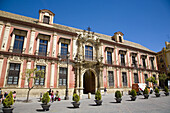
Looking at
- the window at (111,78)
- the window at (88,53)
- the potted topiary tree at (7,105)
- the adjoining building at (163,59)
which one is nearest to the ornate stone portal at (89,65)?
the window at (88,53)

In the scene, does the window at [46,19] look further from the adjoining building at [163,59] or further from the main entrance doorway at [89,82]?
the adjoining building at [163,59]

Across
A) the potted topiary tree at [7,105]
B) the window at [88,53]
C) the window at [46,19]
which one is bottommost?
the potted topiary tree at [7,105]

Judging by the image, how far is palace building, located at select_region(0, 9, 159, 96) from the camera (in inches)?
651

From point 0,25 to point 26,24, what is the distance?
355 centimetres

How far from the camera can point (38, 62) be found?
59.4 ft

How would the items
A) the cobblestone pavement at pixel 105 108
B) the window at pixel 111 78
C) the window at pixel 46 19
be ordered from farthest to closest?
the window at pixel 111 78 → the window at pixel 46 19 → the cobblestone pavement at pixel 105 108

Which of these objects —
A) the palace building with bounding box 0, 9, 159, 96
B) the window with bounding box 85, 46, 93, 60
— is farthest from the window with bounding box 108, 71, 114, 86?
the window with bounding box 85, 46, 93, 60

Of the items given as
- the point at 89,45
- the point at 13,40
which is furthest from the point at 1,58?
the point at 89,45

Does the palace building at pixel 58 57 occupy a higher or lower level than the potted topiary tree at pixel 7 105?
higher

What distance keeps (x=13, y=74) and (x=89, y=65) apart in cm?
1272

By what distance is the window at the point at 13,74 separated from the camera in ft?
52.3

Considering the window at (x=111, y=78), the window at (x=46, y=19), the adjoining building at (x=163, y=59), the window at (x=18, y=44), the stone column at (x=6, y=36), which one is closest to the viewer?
the stone column at (x=6, y=36)

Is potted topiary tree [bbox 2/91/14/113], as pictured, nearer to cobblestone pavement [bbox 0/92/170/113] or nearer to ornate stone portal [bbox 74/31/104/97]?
cobblestone pavement [bbox 0/92/170/113]

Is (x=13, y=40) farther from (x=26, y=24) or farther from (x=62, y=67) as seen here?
(x=62, y=67)
